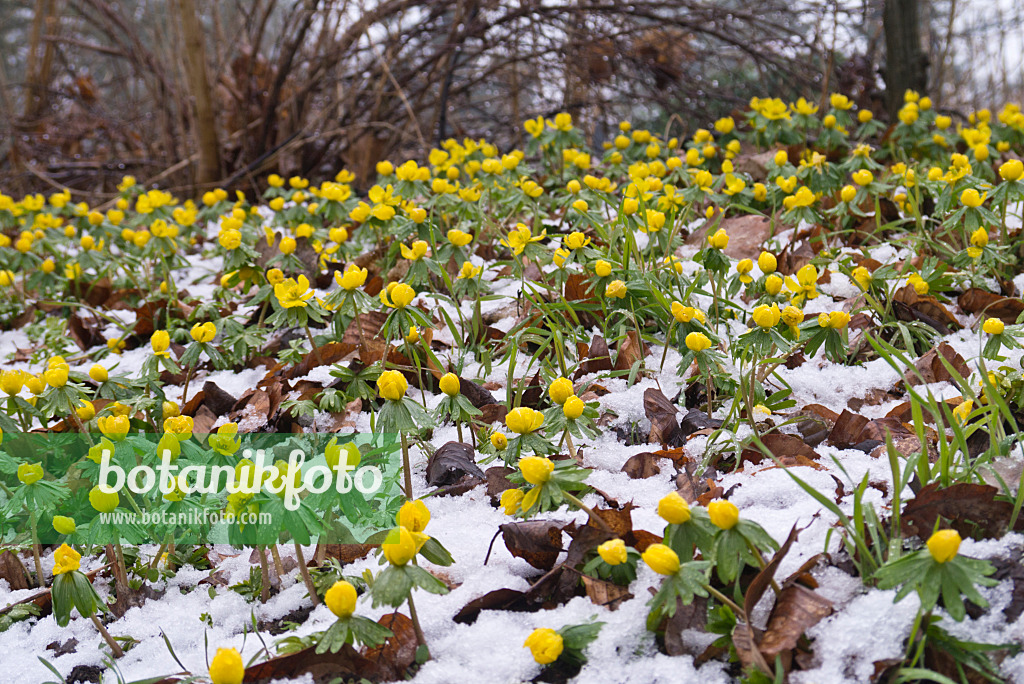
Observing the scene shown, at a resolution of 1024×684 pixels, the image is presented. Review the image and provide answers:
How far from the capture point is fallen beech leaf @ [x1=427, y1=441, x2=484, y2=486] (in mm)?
1604

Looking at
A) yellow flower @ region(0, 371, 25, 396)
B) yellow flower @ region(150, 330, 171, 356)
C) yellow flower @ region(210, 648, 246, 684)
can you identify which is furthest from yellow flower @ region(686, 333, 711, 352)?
yellow flower @ region(0, 371, 25, 396)

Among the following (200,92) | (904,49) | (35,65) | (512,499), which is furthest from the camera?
(35,65)

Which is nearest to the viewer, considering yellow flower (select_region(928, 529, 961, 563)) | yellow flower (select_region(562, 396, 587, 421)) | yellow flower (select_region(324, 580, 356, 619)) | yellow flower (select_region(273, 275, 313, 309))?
yellow flower (select_region(928, 529, 961, 563))

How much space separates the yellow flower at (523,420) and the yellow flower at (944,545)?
649 millimetres

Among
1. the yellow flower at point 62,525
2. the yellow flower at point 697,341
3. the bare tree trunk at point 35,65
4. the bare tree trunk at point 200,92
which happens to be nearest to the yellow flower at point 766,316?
the yellow flower at point 697,341

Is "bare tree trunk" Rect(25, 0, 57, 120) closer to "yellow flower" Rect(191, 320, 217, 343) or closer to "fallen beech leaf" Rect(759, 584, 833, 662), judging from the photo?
"yellow flower" Rect(191, 320, 217, 343)

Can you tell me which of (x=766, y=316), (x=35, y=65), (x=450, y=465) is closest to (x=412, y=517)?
(x=450, y=465)

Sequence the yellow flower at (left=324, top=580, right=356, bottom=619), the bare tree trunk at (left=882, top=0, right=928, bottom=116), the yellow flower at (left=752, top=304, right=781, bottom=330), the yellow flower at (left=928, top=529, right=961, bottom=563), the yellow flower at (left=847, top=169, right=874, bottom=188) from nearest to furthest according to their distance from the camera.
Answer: the yellow flower at (left=928, top=529, right=961, bottom=563) < the yellow flower at (left=324, top=580, right=356, bottom=619) < the yellow flower at (left=752, top=304, right=781, bottom=330) < the yellow flower at (left=847, top=169, right=874, bottom=188) < the bare tree trunk at (left=882, top=0, right=928, bottom=116)

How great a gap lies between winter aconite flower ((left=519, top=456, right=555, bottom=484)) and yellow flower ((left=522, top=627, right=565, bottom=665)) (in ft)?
0.72

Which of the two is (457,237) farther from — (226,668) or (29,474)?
(226,668)

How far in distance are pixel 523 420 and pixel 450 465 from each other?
1.05 feet

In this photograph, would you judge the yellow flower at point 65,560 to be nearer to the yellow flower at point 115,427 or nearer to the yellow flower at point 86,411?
the yellow flower at point 115,427

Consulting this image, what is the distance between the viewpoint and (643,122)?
17.4 feet

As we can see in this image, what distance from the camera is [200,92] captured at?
4398 mm
